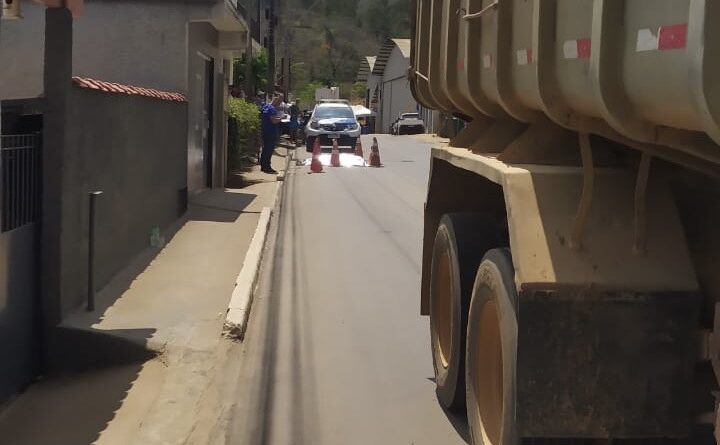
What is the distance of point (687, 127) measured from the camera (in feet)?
8.42

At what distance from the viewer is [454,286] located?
16.5ft

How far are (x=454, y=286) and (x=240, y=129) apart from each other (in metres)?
16.3

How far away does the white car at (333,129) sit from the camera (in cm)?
3316

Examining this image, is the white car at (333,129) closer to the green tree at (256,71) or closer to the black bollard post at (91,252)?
the green tree at (256,71)

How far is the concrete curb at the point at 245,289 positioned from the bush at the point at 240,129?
22.4 ft

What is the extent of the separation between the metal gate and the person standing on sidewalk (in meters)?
15.1

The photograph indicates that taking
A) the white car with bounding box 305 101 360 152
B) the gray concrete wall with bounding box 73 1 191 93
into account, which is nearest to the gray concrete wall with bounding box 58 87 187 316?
the gray concrete wall with bounding box 73 1 191 93

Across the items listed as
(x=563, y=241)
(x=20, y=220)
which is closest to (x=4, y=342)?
(x=20, y=220)

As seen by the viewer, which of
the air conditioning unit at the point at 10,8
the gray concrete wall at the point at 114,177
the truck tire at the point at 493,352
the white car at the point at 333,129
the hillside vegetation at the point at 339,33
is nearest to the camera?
the truck tire at the point at 493,352

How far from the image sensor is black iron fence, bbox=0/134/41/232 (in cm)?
630

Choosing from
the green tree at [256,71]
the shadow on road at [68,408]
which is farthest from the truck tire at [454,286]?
the green tree at [256,71]

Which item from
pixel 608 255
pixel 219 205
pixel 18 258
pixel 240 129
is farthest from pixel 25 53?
pixel 240 129

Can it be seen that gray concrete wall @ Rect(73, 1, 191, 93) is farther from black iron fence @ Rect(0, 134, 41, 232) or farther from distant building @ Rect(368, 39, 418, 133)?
distant building @ Rect(368, 39, 418, 133)

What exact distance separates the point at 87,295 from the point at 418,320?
9.09 feet
